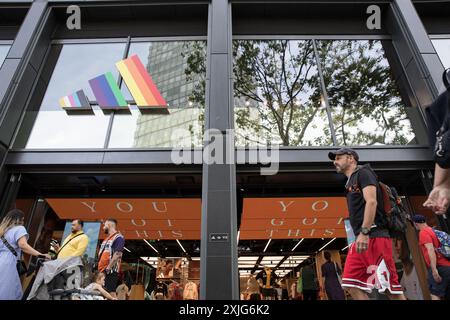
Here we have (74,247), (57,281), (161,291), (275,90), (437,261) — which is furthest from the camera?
(161,291)

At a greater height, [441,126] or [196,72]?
[196,72]

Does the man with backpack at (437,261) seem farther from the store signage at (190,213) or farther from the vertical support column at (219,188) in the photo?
the vertical support column at (219,188)

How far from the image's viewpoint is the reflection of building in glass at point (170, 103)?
7484 millimetres

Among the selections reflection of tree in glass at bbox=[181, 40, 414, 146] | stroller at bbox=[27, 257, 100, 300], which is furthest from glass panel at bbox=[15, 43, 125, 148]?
stroller at bbox=[27, 257, 100, 300]

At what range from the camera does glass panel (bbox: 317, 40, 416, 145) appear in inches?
297

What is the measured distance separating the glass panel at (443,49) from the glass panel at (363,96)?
1.27 metres

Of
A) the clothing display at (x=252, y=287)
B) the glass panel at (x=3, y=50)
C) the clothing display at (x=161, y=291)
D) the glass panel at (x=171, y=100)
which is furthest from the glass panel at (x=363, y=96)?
the clothing display at (x=252, y=287)

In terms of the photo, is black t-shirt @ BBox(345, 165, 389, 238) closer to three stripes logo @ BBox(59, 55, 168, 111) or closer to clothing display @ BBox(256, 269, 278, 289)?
three stripes logo @ BBox(59, 55, 168, 111)

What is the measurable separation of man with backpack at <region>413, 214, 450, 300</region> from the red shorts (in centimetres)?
218

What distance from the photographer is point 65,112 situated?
26.0 feet

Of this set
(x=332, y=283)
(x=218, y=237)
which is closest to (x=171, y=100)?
(x=218, y=237)

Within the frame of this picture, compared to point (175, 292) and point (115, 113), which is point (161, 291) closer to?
point (175, 292)

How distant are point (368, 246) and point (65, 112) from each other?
7.51m
